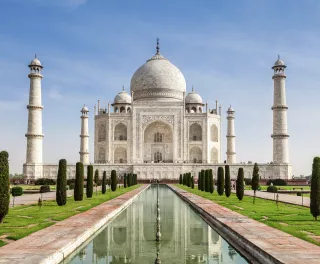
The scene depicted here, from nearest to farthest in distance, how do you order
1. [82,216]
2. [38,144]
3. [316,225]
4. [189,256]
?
[189,256]
[316,225]
[82,216]
[38,144]

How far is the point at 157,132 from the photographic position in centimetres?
3822

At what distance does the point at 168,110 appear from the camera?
36.8m

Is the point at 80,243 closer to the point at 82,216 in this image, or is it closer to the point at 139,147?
the point at 82,216

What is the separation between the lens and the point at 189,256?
20.0 feet

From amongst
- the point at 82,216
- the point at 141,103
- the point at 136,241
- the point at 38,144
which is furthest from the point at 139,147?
the point at 136,241

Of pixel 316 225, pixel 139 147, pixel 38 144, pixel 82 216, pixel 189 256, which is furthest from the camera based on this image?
pixel 139 147

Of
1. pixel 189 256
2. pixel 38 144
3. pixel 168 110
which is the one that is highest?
pixel 168 110

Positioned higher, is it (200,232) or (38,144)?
(38,144)

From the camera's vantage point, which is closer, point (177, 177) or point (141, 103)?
point (177, 177)

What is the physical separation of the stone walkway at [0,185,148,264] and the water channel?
169 millimetres

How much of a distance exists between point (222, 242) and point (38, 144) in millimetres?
26475

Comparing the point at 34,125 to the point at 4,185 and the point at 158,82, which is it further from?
the point at 4,185

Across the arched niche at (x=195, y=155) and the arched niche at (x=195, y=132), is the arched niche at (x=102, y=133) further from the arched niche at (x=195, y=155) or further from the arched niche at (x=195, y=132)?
the arched niche at (x=195, y=155)

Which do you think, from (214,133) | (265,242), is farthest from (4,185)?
(214,133)
